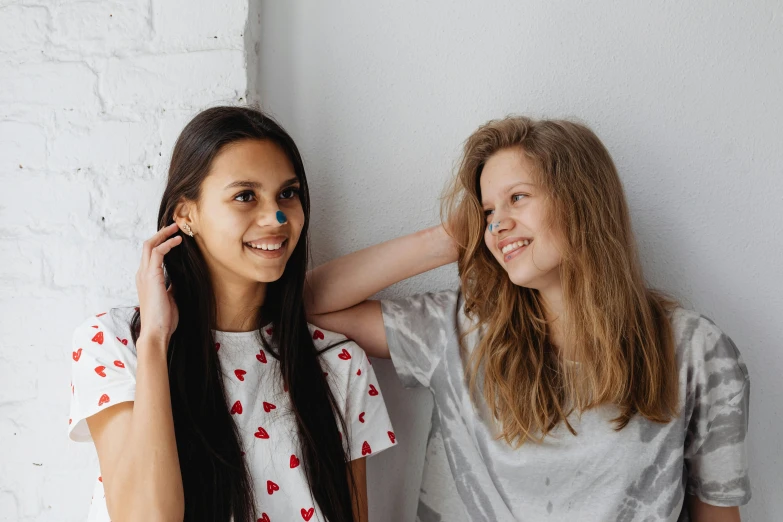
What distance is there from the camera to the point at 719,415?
4.44 feet

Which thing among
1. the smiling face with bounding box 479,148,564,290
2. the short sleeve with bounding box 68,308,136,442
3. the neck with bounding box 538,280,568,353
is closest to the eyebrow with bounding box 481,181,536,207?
the smiling face with bounding box 479,148,564,290

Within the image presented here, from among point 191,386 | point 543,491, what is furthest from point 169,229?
point 543,491

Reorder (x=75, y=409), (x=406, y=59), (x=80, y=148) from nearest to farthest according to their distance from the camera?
(x=75, y=409) < (x=80, y=148) < (x=406, y=59)

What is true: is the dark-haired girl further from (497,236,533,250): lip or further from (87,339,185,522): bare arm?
(497,236,533,250): lip

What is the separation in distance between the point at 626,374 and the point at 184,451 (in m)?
0.86

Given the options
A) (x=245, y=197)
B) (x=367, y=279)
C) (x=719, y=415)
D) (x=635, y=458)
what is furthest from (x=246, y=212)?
(x=719, y=415)

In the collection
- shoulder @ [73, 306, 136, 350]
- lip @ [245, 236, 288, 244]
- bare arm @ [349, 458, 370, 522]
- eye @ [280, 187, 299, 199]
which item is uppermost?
eye @ [280, 187, 299, 199]

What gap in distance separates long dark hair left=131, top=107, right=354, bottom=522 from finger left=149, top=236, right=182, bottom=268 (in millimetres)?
56

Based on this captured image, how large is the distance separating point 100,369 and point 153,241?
26 cm

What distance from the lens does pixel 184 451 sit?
1299mm

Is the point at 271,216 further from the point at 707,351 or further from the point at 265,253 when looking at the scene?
the point at 707,351

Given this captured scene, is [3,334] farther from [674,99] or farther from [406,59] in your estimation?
[674,99]

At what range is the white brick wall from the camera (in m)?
1.52

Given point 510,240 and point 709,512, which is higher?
point 510,240
